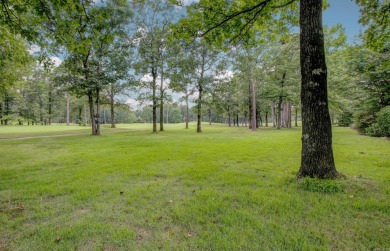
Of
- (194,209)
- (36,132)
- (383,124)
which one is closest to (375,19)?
(194,209)

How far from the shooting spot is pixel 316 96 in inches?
169

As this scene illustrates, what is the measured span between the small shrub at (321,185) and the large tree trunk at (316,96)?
243 millimetres

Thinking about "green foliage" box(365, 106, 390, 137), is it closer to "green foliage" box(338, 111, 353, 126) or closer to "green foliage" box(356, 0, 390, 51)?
"green foliage" box(356, 0, 390, 51)

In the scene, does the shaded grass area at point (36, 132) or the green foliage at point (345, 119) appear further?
the green foliage at point (345, 119)

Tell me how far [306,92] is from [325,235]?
9.82ft

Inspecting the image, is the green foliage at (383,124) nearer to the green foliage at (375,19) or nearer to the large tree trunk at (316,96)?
the green foliage at (375,19)

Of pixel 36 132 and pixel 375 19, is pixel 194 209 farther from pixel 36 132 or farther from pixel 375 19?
pixel 36 132

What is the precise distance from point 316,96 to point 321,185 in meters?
1.89

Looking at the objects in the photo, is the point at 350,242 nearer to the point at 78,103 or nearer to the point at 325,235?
the point at 325,235

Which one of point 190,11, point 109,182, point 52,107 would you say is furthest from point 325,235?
point 52,107

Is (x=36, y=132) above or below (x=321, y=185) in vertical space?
above

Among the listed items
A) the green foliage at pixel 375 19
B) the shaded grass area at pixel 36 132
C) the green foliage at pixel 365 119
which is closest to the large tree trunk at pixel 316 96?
the green foliage at pixel 375 19

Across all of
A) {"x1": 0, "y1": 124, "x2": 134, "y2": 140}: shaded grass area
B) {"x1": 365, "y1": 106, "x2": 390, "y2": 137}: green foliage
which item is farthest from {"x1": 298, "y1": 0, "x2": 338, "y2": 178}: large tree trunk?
{"x1": 0, "y1": 124, "x2": 134, "y2": 140}: shaded grass area

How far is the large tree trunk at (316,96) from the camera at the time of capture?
4270 mm
